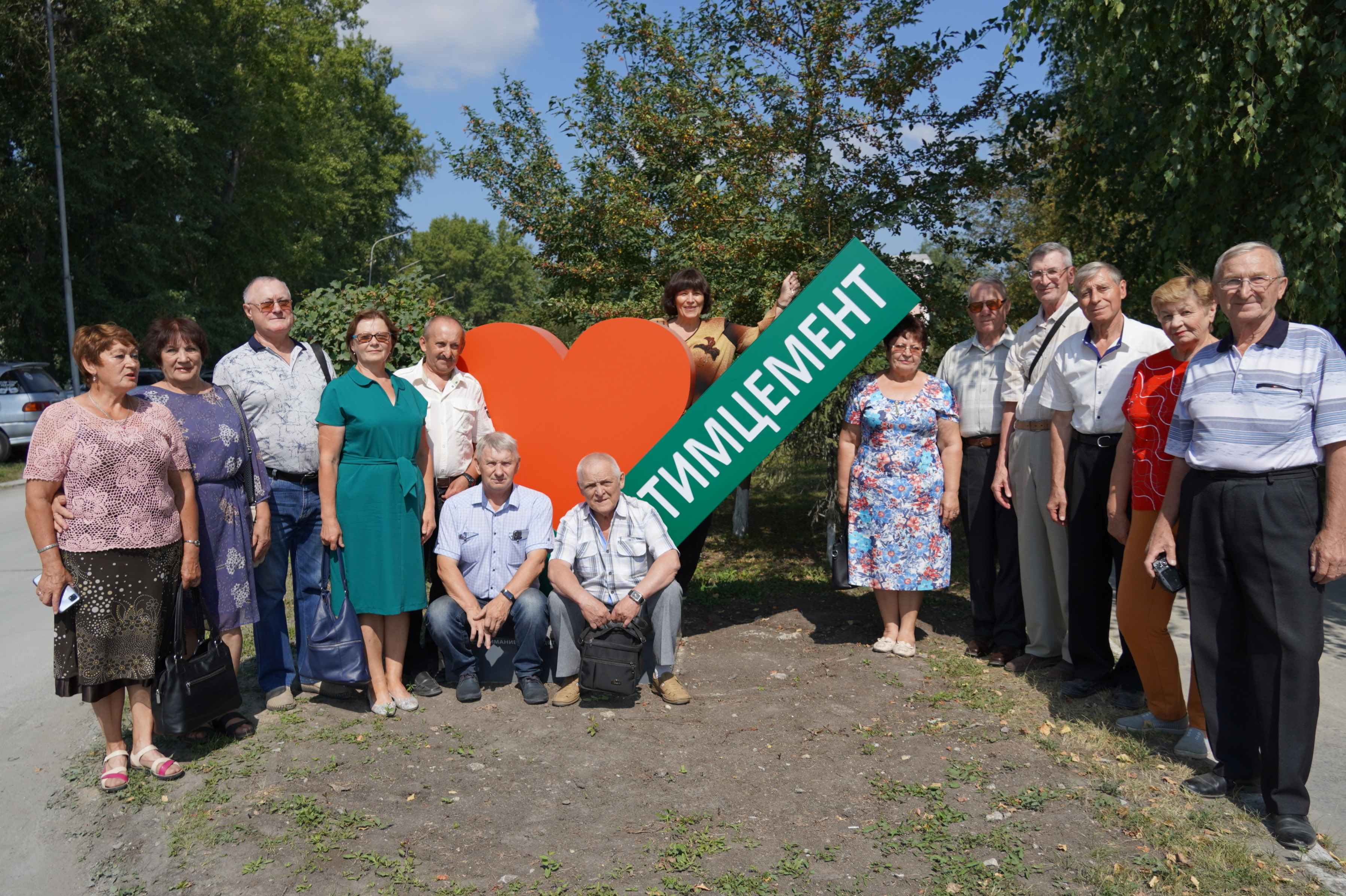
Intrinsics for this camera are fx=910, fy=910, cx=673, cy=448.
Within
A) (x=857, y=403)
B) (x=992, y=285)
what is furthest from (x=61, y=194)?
(x=992, y=285)

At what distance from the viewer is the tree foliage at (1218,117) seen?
555 cm

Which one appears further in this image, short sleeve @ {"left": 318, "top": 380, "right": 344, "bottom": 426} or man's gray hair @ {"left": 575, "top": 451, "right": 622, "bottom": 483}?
man's gray hair @ {"left": 575, "top": 451, "right": 622, "bottom": 483}

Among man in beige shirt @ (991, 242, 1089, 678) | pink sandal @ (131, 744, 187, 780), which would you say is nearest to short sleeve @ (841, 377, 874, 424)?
man in beige shirt @ (991, 242, 1089, 678)

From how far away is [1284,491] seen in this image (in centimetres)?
318

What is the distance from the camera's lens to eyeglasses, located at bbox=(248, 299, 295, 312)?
13.9 ft

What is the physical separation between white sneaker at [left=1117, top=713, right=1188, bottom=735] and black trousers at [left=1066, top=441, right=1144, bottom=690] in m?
0.19

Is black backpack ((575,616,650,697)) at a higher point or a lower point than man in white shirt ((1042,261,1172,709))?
lower

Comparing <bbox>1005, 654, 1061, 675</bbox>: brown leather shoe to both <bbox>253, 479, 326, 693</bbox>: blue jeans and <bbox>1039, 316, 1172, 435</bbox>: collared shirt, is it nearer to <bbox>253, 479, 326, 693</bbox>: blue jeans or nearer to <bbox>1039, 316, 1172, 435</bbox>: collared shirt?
<bbox>1039, 316, 1172, 435</bbox>: collared shirt

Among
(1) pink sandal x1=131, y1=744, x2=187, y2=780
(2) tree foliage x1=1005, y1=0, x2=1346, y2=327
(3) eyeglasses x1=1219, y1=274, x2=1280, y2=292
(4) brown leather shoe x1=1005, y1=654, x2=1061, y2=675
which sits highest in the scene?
(2) tree foliage x1=1005, y1=0, x2=1346, y2=327

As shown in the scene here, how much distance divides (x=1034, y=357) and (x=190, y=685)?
4.16 m

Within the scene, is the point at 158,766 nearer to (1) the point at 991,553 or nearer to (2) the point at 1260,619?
(1) the point at 991,553

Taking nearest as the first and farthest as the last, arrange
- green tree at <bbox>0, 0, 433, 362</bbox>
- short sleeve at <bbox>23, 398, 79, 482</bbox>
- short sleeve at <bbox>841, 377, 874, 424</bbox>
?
short sleeve at <bbox>23, 398, 79, 482</bbox> → short sleeve at <bbox>841, 377, 874, 424</bbox> → green tree at <bbox>0, 0, 433, 362</bbox>

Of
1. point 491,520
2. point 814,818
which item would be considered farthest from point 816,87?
point 814,818

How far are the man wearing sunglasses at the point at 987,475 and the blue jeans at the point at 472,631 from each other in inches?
93.3
